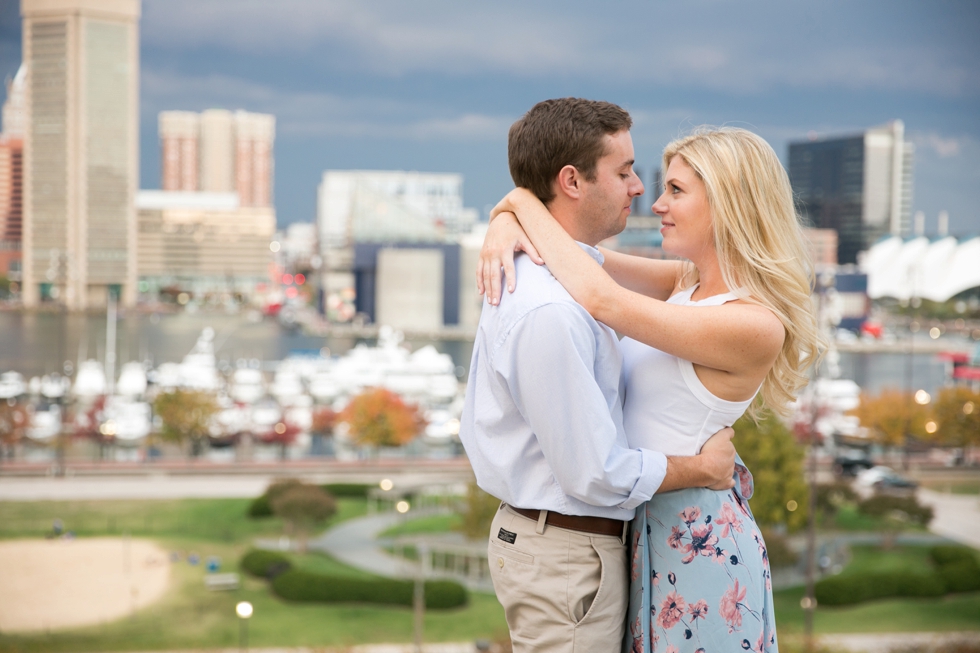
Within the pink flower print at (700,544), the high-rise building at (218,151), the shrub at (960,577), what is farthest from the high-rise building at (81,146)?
the pink flower print at (700,544)

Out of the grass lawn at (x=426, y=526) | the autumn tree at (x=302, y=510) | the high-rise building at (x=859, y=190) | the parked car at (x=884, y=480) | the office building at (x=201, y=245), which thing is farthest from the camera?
the office building at (x=201, y=245)

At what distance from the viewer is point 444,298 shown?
41.8m

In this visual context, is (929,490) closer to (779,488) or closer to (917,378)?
(779,488)

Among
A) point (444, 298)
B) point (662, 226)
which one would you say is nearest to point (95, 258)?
point (444, 298)

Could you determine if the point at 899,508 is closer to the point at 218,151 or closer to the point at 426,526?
the point at 426,526

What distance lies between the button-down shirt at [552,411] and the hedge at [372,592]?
9.02 metres

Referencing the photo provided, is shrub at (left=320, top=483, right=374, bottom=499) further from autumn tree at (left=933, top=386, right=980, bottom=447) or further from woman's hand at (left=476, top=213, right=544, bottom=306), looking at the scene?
woman's hand at (left=476, top=213, right=544, bottom=306)

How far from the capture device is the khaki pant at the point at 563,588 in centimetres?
120

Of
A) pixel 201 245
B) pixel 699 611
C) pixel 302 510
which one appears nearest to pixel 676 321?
pixel 699 611

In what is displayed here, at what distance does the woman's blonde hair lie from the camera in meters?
1.23

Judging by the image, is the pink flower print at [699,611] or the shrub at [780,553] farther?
the shrub at [780,553]

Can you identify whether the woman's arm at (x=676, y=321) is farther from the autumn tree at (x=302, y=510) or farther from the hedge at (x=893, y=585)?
the autumn tree at (x=302, y=510)

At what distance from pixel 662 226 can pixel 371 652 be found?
7822mm

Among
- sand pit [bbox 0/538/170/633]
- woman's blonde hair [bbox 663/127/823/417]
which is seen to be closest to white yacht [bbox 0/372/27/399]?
sand pit [bbox 0/538/170/633]
